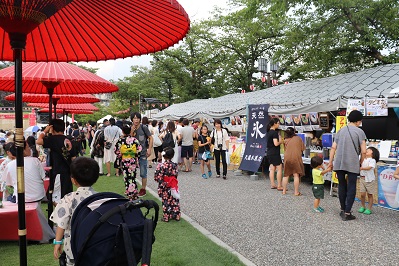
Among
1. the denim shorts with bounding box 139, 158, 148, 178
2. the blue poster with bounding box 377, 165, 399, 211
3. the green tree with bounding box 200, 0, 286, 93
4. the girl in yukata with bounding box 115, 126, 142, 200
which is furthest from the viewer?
the green tree with bounding box 200, 0, 286, 93

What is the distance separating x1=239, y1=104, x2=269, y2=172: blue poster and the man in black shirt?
6.36 metres

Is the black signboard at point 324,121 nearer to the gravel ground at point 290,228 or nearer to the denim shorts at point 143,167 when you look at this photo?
the gravel ground at point 290,228

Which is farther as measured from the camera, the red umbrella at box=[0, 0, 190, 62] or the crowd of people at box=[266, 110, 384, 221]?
the crowd of people at box=[266, 110, 384, 221]

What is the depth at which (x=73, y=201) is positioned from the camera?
2658 millimetres

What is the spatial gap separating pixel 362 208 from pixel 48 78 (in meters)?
5.90

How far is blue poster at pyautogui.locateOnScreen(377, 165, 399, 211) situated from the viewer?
21.9ft

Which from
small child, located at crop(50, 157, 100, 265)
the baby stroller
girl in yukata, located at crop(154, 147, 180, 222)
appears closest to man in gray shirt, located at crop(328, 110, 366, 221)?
girl in yukata, located at crop(154, 147, 180, 222)

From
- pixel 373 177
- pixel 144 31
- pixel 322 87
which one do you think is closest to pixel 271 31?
pixel 322 87

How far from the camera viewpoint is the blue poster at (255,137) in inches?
406

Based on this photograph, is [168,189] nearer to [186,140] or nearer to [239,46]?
[186,140]

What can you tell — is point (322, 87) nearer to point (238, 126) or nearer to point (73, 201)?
point (238, 126)

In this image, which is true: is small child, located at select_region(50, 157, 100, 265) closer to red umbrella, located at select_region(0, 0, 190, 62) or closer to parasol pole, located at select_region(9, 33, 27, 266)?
parasol pole, located at select_region(9, 33, 27, 266)

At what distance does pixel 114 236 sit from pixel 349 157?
5.01m

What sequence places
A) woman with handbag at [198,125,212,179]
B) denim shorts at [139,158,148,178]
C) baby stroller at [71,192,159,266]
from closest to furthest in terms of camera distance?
baby stroller at [71,192,159,266], denim shorts at [139,158,148,178], woman with handbag at [198,125,212,179]
